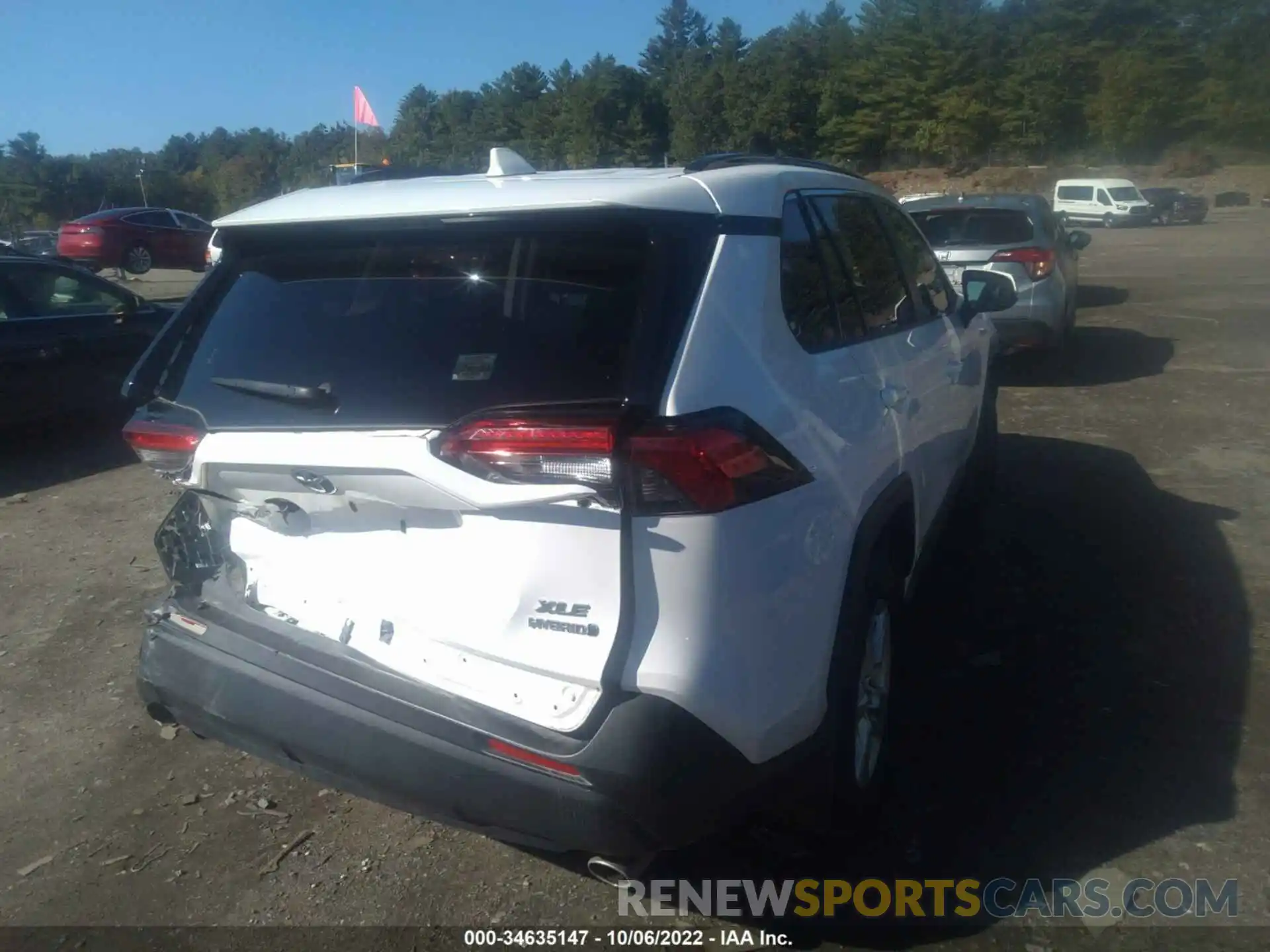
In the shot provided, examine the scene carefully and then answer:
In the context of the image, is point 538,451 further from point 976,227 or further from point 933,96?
point 933,96

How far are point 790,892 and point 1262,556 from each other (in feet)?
12.0

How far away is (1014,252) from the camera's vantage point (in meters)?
9.96

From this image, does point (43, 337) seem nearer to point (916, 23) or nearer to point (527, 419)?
point (527, 419)

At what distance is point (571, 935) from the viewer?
9.64 ft

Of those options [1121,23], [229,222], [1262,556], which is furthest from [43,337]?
[1121,23]

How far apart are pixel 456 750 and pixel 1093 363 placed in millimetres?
10103

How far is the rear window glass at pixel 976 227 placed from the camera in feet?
33.9

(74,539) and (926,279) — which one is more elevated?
(926,279)

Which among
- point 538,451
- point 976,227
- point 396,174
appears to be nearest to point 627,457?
point 538,451

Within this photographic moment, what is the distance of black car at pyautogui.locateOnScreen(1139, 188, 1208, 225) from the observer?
39.6 meters

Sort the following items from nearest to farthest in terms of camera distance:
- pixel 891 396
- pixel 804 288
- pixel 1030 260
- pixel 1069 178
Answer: pixel 804 288
pixel 891 396
pixel 1030 260
pixel 1069 178

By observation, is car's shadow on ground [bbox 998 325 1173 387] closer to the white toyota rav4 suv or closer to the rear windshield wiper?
the white toyota rav4 suv

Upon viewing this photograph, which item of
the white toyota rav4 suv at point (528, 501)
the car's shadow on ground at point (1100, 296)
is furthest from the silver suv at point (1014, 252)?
the white toyota rav4 suv at point (528, 501)

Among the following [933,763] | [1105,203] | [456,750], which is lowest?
[933,763]
